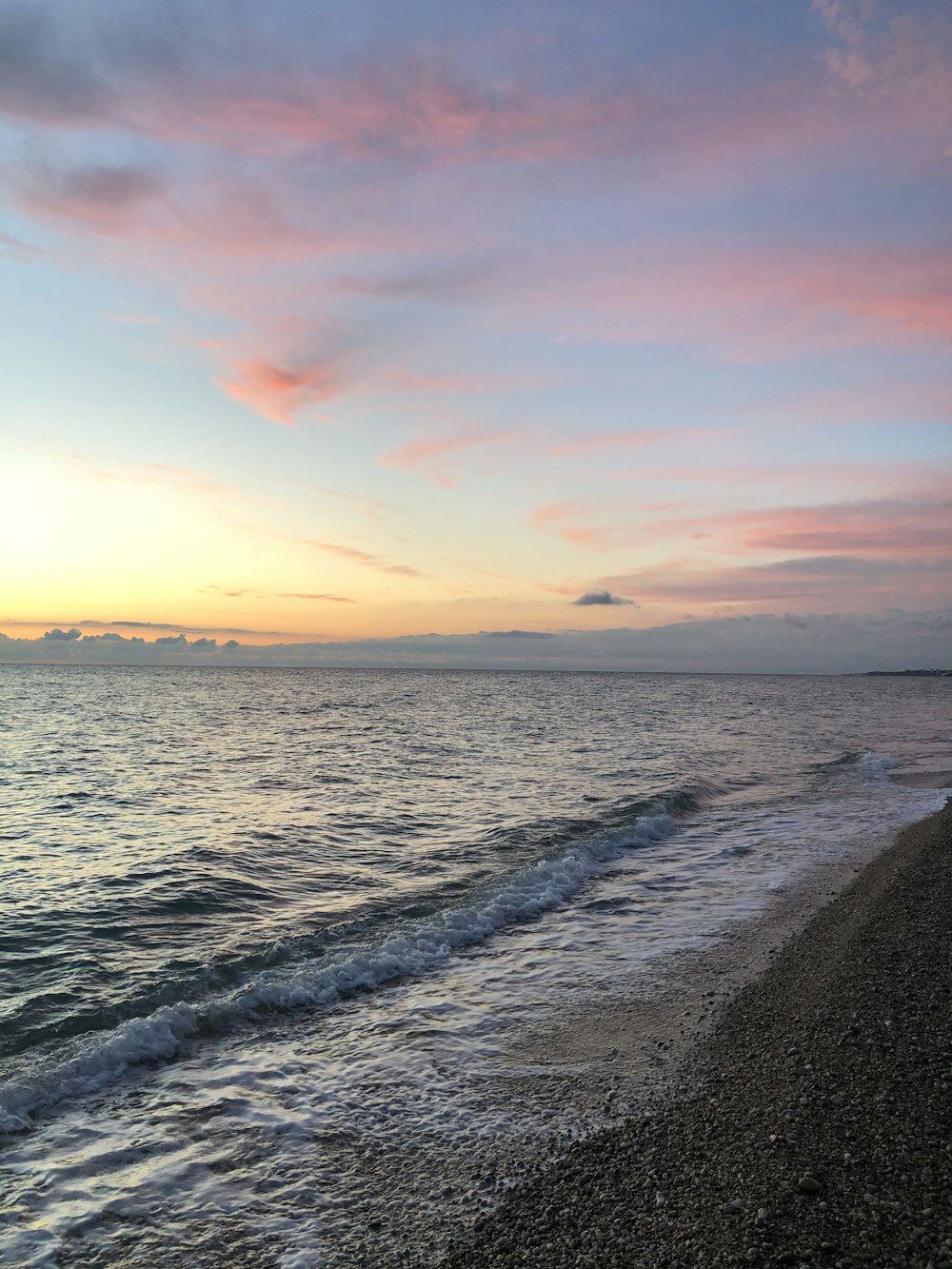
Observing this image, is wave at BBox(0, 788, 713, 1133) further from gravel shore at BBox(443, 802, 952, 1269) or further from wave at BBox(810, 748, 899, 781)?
wave at BBox(810, 748, 899, 781)

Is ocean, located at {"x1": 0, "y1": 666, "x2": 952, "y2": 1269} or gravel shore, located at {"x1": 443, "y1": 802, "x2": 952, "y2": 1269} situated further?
ocean, located at {"x1": 0, "y1": 666, "x2": 952, "y2": 1269}

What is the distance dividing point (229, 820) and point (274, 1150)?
57.3ft

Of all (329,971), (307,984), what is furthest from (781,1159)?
(329,971)

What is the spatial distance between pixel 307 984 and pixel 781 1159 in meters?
7.30

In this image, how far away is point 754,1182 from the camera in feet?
19.6

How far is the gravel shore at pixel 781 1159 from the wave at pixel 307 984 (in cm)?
522

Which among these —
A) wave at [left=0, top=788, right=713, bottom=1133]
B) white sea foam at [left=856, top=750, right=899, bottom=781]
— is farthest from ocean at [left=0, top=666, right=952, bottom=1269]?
white sea foam at [left=856, top=750, right=899, bottom=781]

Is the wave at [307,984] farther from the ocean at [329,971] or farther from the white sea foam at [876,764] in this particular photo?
the white sea foam at [876,764]

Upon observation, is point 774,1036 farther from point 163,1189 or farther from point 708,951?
point 163,1189

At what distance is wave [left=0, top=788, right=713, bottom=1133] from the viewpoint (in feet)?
28.5

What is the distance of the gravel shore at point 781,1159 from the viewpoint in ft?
Result: 17.5

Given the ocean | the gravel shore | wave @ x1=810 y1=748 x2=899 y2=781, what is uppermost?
the gravel shore

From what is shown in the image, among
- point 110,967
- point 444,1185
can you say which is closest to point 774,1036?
point 444,1185

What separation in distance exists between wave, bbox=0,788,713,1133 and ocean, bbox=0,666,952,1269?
5 centimetres
